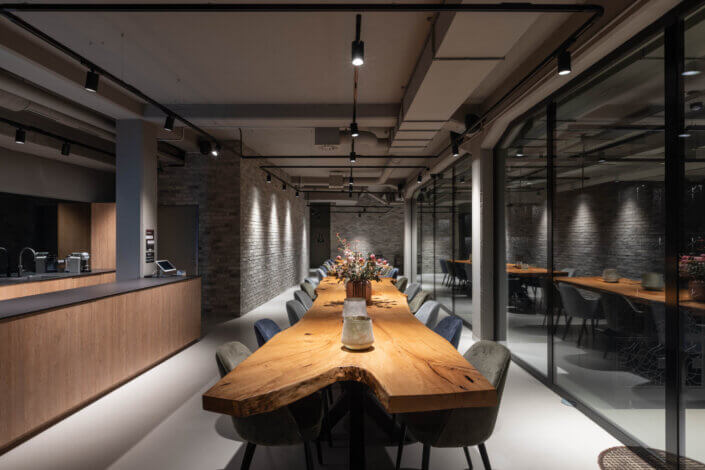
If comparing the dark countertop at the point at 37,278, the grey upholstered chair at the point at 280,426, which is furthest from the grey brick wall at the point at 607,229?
the dark countertop at the point at 37,278

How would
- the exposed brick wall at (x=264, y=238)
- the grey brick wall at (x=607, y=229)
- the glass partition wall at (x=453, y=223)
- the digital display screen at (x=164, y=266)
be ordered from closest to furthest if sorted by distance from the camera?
the grey brick wall at (x=607, y=229)
the digital display screen at (x=164, y=266)
the glass partition wall at (x=453, y=223)
the exposed brick wall at (x=264, y=238)

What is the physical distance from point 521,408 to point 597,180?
6.81 feet

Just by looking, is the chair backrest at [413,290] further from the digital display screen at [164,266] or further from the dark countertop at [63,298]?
the digital display screen at [164,266]

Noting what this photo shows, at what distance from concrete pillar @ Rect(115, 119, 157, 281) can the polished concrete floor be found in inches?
73.2

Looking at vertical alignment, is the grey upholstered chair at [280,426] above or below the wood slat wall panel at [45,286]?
below

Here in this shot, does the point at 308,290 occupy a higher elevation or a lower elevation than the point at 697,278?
lower

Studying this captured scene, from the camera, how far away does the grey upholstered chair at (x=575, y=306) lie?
12.3 ft

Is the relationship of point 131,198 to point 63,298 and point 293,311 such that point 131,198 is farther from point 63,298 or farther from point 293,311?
point 293,311

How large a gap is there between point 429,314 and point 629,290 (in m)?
1.50

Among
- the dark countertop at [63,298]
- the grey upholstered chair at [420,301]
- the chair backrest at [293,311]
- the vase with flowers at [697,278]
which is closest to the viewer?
the vase with flowers at [697,278]

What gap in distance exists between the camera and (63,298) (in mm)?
3334

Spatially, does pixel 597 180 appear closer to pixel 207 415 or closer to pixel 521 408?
pixel 521 408

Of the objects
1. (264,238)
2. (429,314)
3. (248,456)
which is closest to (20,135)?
(264,238)

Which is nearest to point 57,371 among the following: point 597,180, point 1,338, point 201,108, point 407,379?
point 1,338
